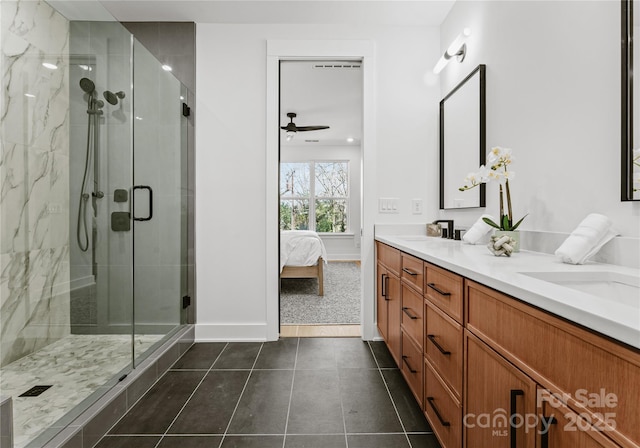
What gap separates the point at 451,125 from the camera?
246 centimetres

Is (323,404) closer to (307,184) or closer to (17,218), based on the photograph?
(17,218)

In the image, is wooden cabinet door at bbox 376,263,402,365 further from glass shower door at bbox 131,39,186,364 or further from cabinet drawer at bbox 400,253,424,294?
glass shower door at bbox 131,39,186,364

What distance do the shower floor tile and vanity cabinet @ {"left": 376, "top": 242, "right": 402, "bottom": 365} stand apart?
5.35 ft

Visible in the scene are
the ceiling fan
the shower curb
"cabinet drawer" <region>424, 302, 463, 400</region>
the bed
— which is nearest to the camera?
"cabinet drawer" <region>424, 302, 463, 400</region>

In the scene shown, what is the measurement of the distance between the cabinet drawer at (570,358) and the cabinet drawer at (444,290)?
172mm

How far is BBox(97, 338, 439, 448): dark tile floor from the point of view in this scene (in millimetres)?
1471

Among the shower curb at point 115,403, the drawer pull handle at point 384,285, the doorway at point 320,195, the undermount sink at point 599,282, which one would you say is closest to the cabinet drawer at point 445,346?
the undermount sink at point 599,282

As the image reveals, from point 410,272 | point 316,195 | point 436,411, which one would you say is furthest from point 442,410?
point 316,195

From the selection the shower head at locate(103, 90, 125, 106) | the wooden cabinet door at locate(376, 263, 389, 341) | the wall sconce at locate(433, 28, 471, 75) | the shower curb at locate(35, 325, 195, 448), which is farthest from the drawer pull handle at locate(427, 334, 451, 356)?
the shower head at locate(103, 90, 125, 106)

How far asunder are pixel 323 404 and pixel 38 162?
200 cm

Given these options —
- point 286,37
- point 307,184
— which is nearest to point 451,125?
point 286,37

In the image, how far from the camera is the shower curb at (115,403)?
135 centimetres

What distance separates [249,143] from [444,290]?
2.02 meters

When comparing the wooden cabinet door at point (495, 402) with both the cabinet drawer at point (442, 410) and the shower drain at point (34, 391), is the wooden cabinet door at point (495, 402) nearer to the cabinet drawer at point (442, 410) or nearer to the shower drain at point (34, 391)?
the cabinet drawer at point (442, 410)
